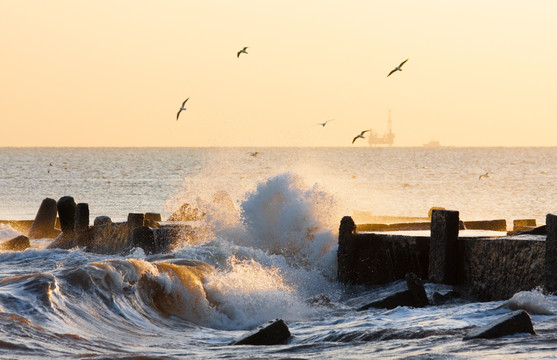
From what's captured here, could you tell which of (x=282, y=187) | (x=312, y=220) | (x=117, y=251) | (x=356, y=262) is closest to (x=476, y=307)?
(x=356, y=262)

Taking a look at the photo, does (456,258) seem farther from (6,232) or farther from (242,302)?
(6,232)

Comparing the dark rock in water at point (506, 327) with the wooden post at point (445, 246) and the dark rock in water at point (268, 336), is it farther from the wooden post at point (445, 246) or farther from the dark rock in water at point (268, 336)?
the wooden post at point (445, 246)

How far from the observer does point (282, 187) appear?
2059 cm

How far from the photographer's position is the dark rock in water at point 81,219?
23.7 m

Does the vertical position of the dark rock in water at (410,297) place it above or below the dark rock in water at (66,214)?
below

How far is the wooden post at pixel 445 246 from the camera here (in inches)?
547

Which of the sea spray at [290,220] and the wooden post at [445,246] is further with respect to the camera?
the sea spray at [290,220]

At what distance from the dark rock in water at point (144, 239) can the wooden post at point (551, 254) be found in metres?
10.5

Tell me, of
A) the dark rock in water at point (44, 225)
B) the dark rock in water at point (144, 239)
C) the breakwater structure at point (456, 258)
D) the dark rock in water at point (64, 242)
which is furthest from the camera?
the dark rock in water at point (44, 225)

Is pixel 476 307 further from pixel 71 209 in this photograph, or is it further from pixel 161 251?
pixel 71 209

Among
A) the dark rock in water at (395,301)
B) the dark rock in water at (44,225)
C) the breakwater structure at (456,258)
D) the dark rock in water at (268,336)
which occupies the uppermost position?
the dark rock in water at (44,225)

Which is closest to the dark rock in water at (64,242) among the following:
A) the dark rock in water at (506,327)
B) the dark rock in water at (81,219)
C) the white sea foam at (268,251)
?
the dark rock in water at (81,219)

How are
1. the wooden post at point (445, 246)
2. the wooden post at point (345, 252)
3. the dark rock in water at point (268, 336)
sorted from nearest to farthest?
the dark rock in water at point (268, 336) → the wooden post at point (445, 246) → the wooden post at point (345, 252)

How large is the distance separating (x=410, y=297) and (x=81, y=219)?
1300 centimetres
